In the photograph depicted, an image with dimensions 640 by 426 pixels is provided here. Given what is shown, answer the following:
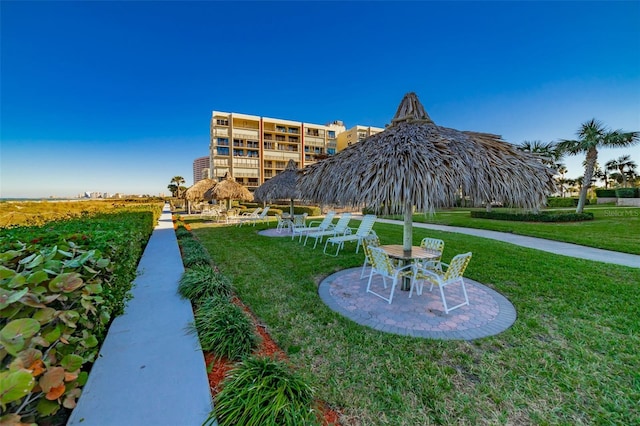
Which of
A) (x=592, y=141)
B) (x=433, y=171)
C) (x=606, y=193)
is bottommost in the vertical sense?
(x=433, y=171)

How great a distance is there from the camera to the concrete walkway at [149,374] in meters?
1.88

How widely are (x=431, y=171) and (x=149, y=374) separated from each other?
13.7 feet

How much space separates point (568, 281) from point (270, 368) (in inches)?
250

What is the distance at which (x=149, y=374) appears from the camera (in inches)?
91.4

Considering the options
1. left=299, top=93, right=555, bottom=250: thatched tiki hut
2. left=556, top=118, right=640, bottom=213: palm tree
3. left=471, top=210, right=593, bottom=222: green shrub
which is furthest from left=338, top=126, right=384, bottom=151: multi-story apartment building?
left=299, top=93, right=555, bottom=250: thatched tiki hut

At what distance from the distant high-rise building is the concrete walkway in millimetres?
35544

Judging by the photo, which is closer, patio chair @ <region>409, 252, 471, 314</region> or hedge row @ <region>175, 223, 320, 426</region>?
hedge row @ <region>175, 223, 320, 426</region>

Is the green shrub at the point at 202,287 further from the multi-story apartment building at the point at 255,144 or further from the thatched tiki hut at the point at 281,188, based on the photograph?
the multi-story apartment building at the point at 255,144

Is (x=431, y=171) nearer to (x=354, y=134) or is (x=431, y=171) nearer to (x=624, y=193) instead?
(x=624, y=193)

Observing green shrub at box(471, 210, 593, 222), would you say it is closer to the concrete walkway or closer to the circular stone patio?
the circular stone patio

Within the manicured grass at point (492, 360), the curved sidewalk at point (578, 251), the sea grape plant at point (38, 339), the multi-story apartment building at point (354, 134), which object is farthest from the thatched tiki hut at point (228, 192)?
the multi-story apartment building at point (354, 134)

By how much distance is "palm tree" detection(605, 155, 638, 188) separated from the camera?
34375 mm

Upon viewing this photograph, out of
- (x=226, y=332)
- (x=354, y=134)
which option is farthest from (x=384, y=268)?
(x=354, y=134)

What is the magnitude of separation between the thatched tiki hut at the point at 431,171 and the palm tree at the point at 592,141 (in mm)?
17506
